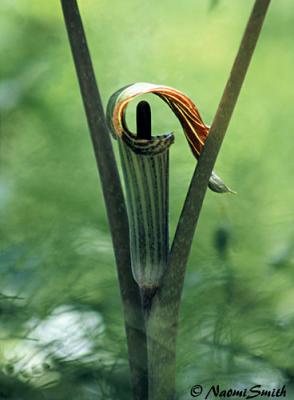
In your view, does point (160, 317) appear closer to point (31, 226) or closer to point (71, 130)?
point (31, 226)

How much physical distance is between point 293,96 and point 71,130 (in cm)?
41

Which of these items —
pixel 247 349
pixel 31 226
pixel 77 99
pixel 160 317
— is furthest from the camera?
pixel 77 99

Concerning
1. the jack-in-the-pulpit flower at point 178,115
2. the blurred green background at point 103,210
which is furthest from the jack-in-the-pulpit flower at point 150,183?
the blurred green background at point 103,210

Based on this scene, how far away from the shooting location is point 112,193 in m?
0.91

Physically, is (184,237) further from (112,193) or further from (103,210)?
(103,210)

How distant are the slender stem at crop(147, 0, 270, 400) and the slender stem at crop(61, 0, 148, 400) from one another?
28mm

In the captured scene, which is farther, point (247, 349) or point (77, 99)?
point (77, 99)

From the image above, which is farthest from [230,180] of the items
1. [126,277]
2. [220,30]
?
[126,277]

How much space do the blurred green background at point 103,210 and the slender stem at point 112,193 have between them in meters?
0.12

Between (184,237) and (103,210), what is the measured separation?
0.49 metres

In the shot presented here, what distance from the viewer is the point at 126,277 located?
3.05 ft

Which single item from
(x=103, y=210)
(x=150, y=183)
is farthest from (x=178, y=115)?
(x=103, y=210)

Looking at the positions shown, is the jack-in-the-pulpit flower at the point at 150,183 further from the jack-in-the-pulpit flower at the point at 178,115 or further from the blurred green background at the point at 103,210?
the blurred green background at the point at 103,210

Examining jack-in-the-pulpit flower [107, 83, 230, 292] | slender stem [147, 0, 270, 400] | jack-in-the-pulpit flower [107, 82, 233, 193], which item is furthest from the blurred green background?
jack-in-the-pulpit flower [107, 82, 233, 193]
